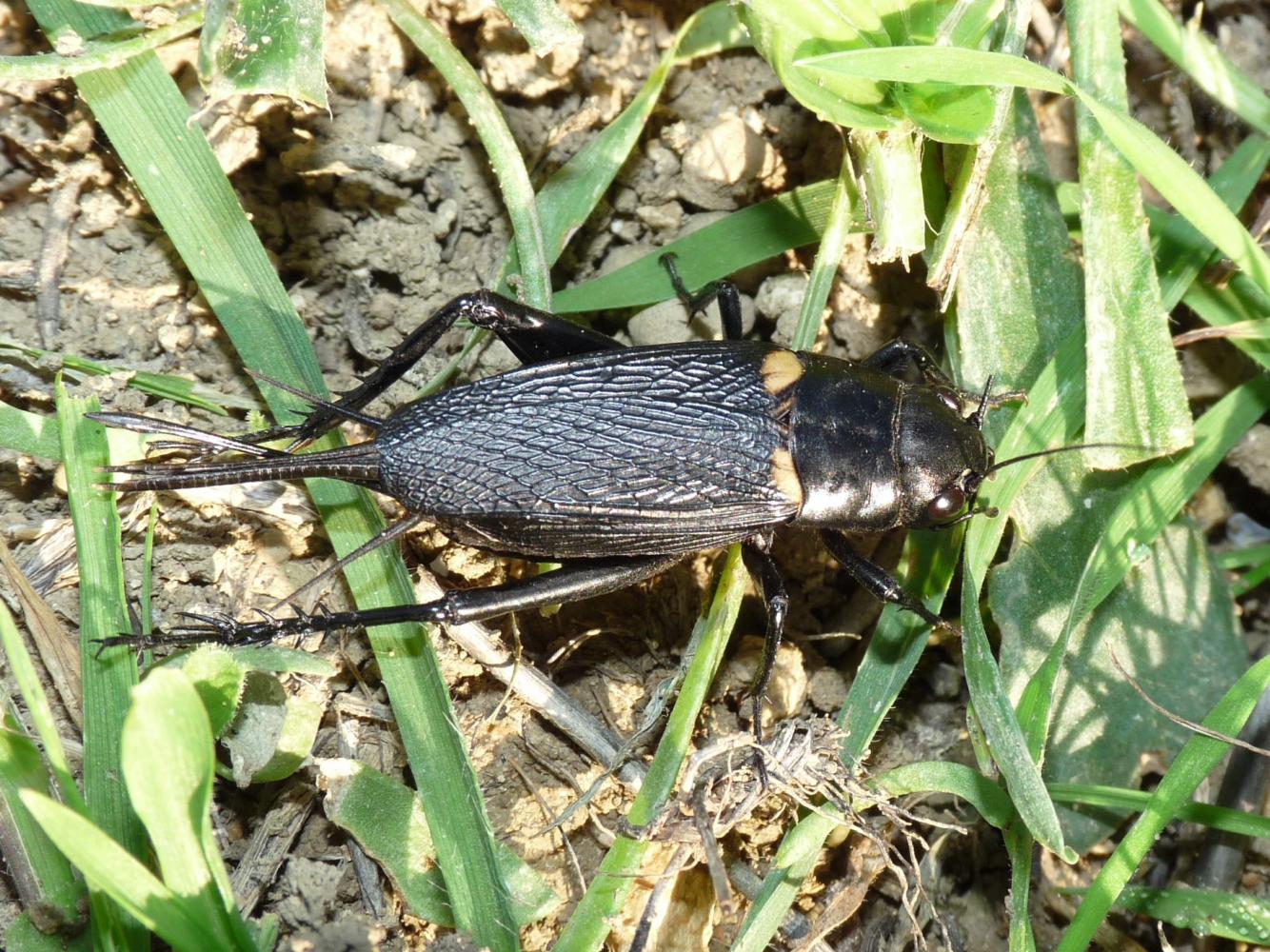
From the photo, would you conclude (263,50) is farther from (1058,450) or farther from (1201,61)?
(1201,61)

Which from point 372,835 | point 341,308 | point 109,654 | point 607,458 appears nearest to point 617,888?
point 372,835

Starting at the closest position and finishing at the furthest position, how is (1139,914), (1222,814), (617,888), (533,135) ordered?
(617,888)
(1222,814)
(1139,914)
(533,135)

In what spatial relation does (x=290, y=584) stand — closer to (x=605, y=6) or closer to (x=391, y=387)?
(x=391, y=387)

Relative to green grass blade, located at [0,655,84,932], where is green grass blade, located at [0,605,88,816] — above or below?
above

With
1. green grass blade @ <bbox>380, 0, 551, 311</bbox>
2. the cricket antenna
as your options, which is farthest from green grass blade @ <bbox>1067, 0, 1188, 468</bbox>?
green grass blade @ <bbox>380, 0, 551, 311</bbox>

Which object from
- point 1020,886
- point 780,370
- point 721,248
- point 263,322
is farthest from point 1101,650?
point 263,322

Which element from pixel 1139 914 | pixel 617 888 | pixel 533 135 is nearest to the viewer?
pixel 617 888

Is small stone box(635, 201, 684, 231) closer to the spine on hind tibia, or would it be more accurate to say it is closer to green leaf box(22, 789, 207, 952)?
the spine on hind tibia
